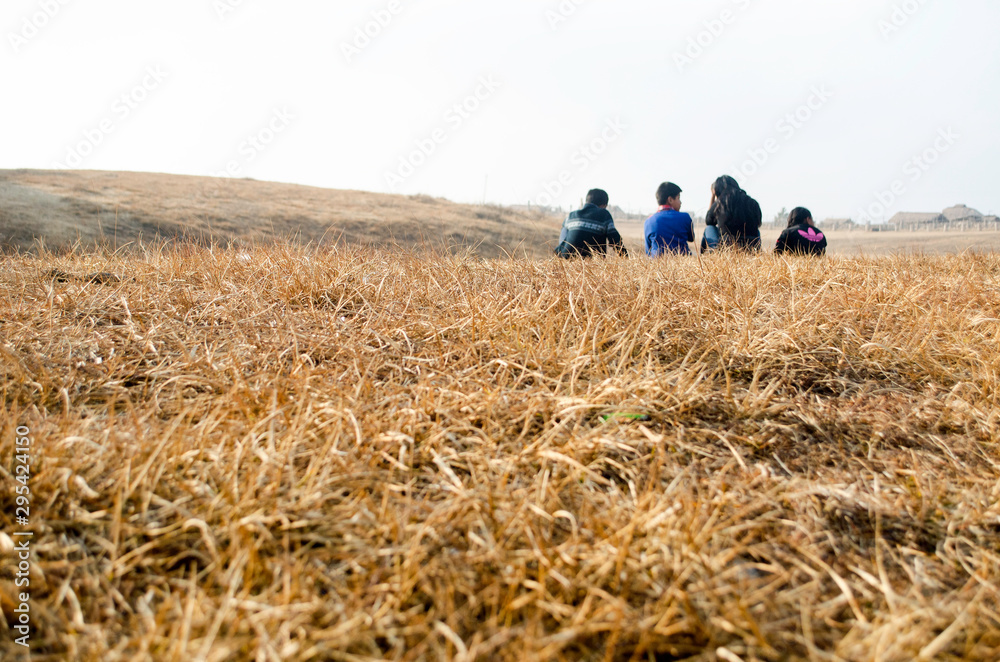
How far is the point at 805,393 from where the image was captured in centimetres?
230

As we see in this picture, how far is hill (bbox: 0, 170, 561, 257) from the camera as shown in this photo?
14.0m

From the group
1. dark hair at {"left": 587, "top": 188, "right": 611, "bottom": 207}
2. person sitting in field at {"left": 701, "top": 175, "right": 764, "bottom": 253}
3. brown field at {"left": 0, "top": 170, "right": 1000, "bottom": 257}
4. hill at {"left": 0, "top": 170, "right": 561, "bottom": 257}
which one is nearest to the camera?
dark hair at {"left": 587, "top": 188, "right": 611, "bottom": 207}

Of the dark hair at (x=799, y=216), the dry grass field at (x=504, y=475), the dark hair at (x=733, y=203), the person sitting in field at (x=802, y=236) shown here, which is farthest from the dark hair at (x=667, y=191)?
the dry grass field at (x=504, y=475)

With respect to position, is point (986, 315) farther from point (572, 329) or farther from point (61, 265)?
point (61, 265)

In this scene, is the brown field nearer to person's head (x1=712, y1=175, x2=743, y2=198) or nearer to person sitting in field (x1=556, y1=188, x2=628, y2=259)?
person's head (x1=712, y1=175, x2=743, y2=198)

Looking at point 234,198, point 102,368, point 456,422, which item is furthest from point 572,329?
point 234,198

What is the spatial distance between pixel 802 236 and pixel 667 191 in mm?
1682

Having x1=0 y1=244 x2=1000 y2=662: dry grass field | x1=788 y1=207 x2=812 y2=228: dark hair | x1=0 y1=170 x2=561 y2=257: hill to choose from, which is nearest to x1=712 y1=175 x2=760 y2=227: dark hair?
x1=788 y1=207 x2=812 y2=228: dark hair

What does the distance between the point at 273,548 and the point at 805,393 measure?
6.77 feet

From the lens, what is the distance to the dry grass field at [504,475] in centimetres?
121

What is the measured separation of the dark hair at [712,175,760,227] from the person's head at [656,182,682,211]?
0.70 metres

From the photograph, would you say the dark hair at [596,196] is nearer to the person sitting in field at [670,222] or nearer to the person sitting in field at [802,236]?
the person sitting in field at [670,222]

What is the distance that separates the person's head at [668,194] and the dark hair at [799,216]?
1.44 m

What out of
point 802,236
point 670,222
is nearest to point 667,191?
point 670,222
